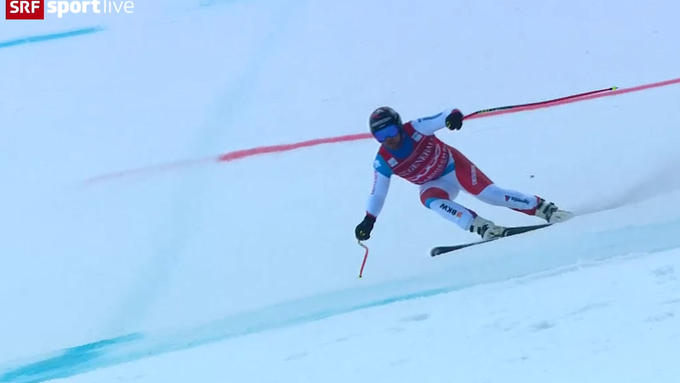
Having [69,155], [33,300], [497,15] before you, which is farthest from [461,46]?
[33,300]

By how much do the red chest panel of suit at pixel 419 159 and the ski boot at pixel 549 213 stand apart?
0.88 ft

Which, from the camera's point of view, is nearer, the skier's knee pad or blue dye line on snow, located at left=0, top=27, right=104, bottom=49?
the skier's knee pad

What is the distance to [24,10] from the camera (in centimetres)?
295

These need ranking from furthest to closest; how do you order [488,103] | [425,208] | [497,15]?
[497,15]
[488,103]
[425,208]

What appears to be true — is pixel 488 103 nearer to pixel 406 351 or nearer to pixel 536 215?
pixel 536 215

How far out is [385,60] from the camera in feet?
9.00

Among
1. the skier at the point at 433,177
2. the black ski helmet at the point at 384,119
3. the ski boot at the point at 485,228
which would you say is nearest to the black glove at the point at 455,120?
the skier at the point at 433,177

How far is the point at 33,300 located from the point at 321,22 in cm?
133

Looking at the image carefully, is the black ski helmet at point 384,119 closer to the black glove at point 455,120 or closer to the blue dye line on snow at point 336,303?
the black glove at point 455,120

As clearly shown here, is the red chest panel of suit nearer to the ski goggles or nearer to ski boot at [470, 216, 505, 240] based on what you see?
the ski goggles

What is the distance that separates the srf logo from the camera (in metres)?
2.93

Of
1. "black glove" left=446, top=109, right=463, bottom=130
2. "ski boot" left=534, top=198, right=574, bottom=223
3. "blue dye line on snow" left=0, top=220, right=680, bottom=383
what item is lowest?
"blue dye line on snow" left=0, top=220, right=680, bottom=383

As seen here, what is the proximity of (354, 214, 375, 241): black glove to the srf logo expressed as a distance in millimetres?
1587

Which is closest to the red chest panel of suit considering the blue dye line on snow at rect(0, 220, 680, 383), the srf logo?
the blue dye line on snow at rect(0, 220, 680, 383)
